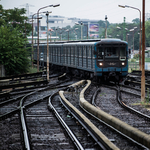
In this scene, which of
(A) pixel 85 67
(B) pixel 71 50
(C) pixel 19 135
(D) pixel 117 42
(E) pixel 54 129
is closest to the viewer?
(C) pixel 19 135

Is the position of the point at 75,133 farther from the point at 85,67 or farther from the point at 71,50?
the point at 71,50

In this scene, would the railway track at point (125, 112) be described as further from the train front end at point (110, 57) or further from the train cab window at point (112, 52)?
the train cab window at point (112, 52)

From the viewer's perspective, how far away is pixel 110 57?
85.7 ft

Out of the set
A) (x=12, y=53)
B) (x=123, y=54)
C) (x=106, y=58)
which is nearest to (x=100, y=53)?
(x=106, y=58)

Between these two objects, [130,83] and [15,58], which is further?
[15,58]

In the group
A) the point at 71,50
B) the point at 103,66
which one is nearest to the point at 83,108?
the point at 103,66

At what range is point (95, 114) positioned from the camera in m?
13.5

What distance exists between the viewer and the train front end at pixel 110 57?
2556 centimetres

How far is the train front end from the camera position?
83.9 feet

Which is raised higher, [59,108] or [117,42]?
[117,42]

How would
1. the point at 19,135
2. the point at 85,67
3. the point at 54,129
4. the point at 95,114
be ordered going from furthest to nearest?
the point at 85,67 < the point at 95,114 < the point at 54,129 < the point at 19,135

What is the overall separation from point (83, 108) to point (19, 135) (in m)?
5.44

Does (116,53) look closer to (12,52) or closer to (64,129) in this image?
(12,52)

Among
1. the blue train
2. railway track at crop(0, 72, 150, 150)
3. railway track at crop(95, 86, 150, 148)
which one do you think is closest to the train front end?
the blue train
